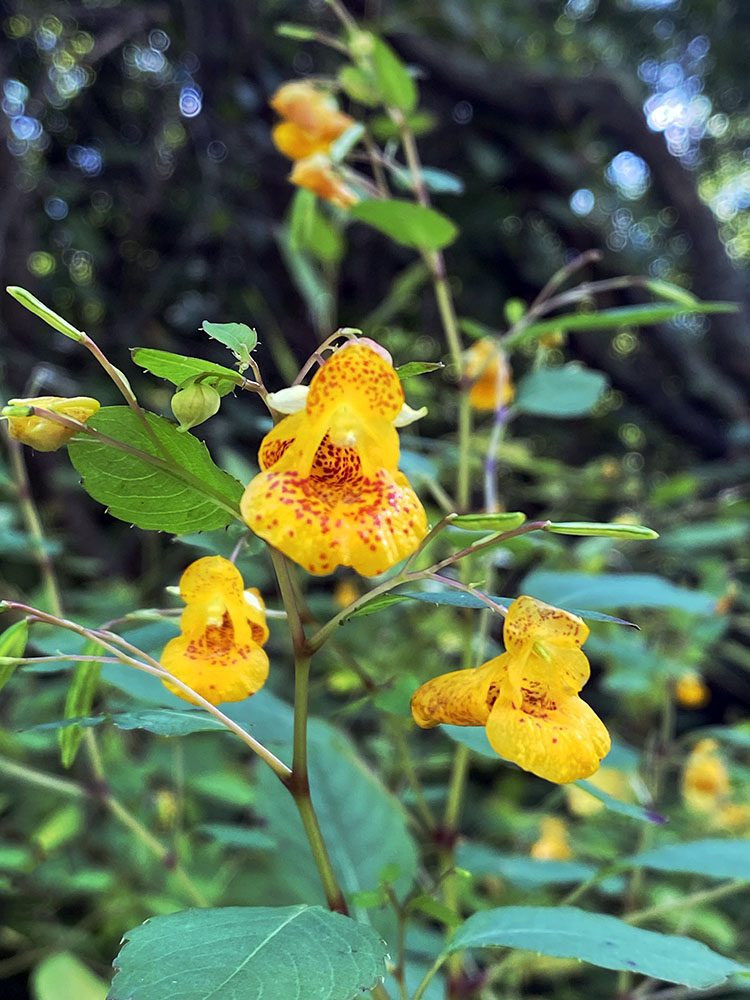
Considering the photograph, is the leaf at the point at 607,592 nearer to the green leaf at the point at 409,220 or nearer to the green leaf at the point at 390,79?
the green leaf at the point at 409,220

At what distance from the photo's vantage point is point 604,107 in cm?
236

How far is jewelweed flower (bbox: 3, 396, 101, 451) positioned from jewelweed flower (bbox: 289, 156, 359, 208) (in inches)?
21.0

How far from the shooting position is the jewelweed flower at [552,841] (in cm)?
135

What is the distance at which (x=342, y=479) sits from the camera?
1.35 ft

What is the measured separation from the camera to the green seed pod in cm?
37

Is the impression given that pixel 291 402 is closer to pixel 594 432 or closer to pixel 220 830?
pixel 220 830

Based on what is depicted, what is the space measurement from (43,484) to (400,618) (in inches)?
42.8

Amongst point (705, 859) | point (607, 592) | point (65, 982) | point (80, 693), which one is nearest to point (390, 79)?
point (607, 592)

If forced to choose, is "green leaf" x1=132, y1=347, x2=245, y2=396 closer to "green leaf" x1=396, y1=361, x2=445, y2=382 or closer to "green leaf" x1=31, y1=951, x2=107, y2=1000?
"green leaf" x1=396, y1=361, x2=445, y2=382

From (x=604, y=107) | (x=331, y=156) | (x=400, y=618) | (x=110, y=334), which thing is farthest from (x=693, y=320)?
(x=331, y=156)

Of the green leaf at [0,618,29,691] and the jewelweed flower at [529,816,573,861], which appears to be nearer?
the green leaf at [0,618,29,691]

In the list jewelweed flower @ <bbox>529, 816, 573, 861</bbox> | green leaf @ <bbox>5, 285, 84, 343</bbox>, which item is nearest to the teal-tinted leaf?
green leaf @ <bbox>5, 285, 84, 343</bbox>

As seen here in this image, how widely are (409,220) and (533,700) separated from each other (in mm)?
534

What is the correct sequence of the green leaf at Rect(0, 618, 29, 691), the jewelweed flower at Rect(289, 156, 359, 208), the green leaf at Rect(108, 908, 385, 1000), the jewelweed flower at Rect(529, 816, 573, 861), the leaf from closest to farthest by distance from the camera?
the green leaf at Rect(108, 908, 385, 1000)
the green leaf at Rect(0, 618, 29, 691)
the leaf
the jewelweed flower at Rect(289, 156, 359, 208)
the jewelweed flower at Rect(529, 816, 573, 861)
